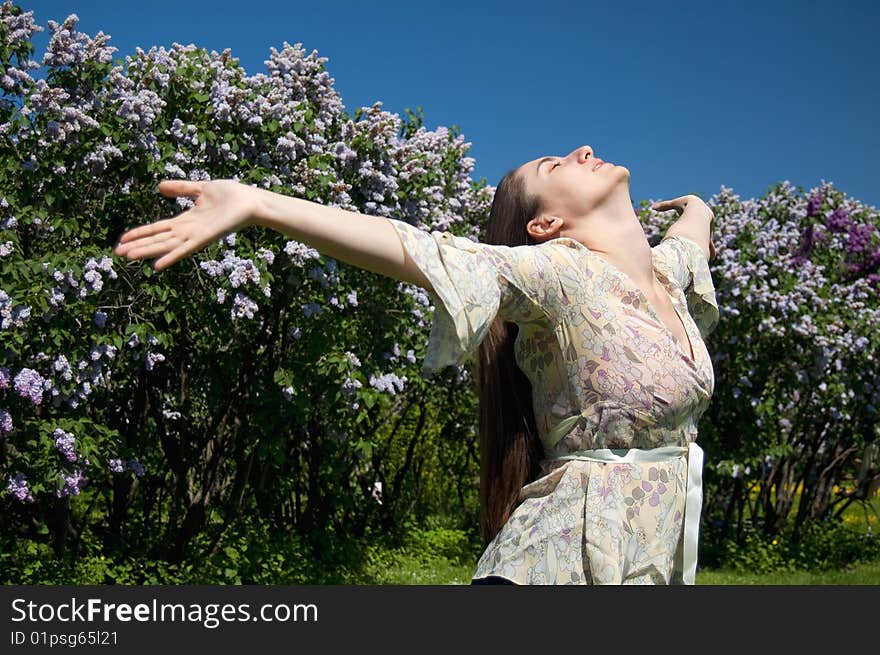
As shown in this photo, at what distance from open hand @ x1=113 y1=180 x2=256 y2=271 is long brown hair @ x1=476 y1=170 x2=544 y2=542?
26.8 inches

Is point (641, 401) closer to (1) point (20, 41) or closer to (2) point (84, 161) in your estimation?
(2) point (84, 161)

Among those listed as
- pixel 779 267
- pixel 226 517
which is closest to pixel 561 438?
pixel 226 517

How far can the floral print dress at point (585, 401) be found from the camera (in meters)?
1.76

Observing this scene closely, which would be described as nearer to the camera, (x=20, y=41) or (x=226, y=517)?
(x=20, y=41)

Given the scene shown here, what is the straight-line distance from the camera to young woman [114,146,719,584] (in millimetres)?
1669

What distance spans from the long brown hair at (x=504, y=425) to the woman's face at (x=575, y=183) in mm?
37

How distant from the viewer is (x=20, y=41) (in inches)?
162

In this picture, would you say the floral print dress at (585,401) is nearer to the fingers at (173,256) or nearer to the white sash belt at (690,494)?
the white sash belt at (690,494)

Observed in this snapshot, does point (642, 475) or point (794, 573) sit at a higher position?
point (642, 475)

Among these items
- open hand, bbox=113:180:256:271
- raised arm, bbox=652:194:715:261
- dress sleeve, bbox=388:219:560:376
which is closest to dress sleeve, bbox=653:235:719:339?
raised arm, bbox=652:194:715:261

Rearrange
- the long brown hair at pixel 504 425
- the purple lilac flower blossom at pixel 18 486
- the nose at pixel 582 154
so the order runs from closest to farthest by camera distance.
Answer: the long brown hair at pixel 504 425 → the nose at pixel 582 154 → the purple lilac flower blossom at pixel 18 486

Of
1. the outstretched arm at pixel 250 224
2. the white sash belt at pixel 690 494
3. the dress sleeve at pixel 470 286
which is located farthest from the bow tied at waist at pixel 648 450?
the outstretched arm at pixel 250 224

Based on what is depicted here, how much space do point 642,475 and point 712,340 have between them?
204 inches

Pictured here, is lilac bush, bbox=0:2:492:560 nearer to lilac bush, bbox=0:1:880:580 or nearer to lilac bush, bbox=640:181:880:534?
lilac bush, bbox=0:1:880:580
